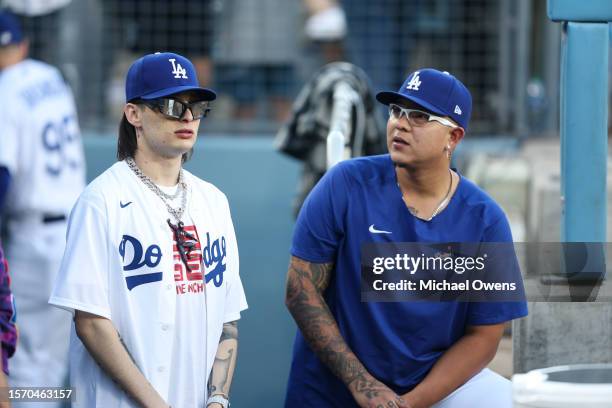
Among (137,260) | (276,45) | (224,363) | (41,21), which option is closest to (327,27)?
(276,45)

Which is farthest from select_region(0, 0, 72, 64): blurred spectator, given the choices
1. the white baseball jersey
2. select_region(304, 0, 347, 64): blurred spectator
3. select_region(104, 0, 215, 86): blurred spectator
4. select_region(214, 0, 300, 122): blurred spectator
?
the white baseball jersey

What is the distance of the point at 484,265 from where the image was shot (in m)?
4.19

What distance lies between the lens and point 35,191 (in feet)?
22.6

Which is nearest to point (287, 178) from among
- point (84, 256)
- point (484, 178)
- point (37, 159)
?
point (484, 178)

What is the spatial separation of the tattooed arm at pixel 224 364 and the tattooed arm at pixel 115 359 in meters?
0.24

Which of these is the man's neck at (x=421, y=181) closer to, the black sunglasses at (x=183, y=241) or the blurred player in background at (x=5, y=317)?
the black sunglasses at (x=183, y=241)

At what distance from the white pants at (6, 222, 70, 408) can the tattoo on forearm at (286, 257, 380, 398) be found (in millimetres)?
3108

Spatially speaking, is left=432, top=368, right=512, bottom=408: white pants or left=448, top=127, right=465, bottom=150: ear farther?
left=448, top=127, right=465, bottom=150: ear

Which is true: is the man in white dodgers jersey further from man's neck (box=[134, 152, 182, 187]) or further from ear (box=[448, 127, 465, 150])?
ear (box=[448, 127, 465, 150])

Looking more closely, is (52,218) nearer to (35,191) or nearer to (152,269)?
(35,191)

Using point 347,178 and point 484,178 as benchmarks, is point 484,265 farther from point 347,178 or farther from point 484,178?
point 484,178

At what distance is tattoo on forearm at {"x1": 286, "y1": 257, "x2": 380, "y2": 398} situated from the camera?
13.3ft

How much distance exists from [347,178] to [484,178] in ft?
11.2

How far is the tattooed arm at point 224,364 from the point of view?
390cm
